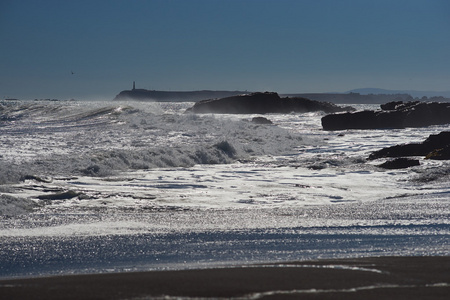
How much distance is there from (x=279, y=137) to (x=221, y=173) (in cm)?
1021

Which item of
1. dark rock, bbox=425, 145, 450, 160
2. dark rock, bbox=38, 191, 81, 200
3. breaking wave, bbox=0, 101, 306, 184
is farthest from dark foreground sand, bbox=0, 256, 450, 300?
dark rock, bbox=425, 145, 450, 160

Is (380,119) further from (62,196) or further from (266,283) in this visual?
(266,283)

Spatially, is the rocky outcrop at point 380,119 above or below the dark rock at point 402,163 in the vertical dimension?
above

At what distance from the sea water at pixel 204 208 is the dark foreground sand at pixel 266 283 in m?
0.56

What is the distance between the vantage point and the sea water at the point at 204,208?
17.7 ft

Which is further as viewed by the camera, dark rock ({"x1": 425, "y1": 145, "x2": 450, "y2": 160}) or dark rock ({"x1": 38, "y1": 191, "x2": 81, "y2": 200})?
dark rock ({"x1": 425, "y1": 145, "x2": 450, "y2": 160})

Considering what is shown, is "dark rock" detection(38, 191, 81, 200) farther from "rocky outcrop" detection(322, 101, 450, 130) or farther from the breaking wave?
"rocky outcrop" detection(322, 101, 450, 130)

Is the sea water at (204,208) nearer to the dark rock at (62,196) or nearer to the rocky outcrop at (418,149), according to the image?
the dark rock at (62,196)

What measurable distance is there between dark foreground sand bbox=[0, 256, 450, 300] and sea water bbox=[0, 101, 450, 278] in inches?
22.1

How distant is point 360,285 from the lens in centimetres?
382

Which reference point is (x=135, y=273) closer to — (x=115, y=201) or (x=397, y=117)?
(x=115, y=201)

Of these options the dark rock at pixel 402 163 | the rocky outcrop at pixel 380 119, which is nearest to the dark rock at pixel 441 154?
the dark rock at pixel 402 163

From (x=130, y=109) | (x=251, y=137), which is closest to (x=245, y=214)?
(x=251, y=137)

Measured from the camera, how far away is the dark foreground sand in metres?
3.55
